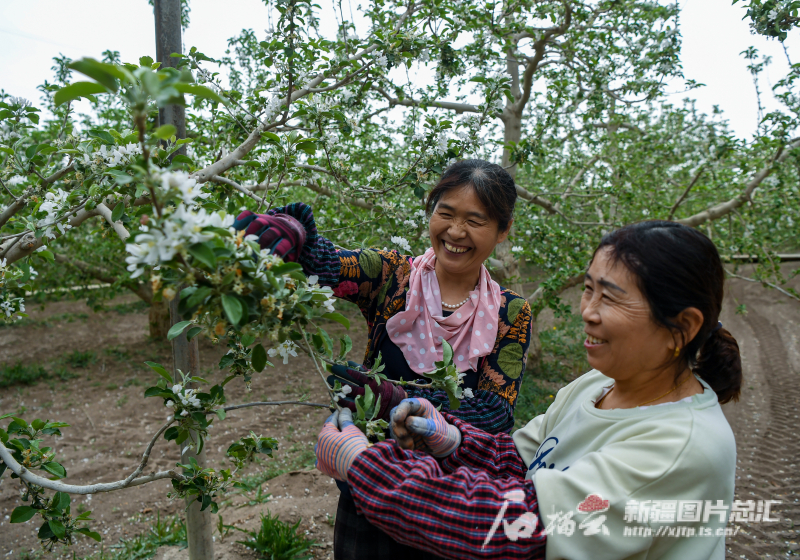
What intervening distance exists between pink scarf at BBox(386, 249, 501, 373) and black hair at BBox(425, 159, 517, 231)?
0.27 metres

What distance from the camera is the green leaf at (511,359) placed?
5.09 feet

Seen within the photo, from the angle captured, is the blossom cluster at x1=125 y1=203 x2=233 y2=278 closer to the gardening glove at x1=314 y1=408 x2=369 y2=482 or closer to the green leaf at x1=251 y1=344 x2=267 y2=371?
the green leaf at x1=251 y1=344 x2=267 y2=371

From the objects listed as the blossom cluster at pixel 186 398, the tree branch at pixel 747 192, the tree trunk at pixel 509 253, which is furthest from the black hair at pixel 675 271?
the tree trunk at pixel 509 253

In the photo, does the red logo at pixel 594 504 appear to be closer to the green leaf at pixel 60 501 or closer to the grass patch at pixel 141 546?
the green leaf at pixel 60 501

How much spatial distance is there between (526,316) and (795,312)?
11015mm

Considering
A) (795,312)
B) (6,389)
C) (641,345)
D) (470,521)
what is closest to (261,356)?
(470,521)

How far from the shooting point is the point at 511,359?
5.18 feet

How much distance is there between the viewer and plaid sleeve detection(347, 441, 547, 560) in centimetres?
93

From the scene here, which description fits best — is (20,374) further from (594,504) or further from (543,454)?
(594,504)

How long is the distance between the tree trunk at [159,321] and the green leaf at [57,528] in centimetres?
611

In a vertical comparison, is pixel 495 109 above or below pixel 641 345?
above

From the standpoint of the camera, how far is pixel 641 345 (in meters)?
1.06

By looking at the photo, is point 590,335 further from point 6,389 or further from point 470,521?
point 6,389

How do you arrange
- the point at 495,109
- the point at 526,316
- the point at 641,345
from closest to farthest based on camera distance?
the point at 641,345 < the point at 526,316 < the point at 495,109
